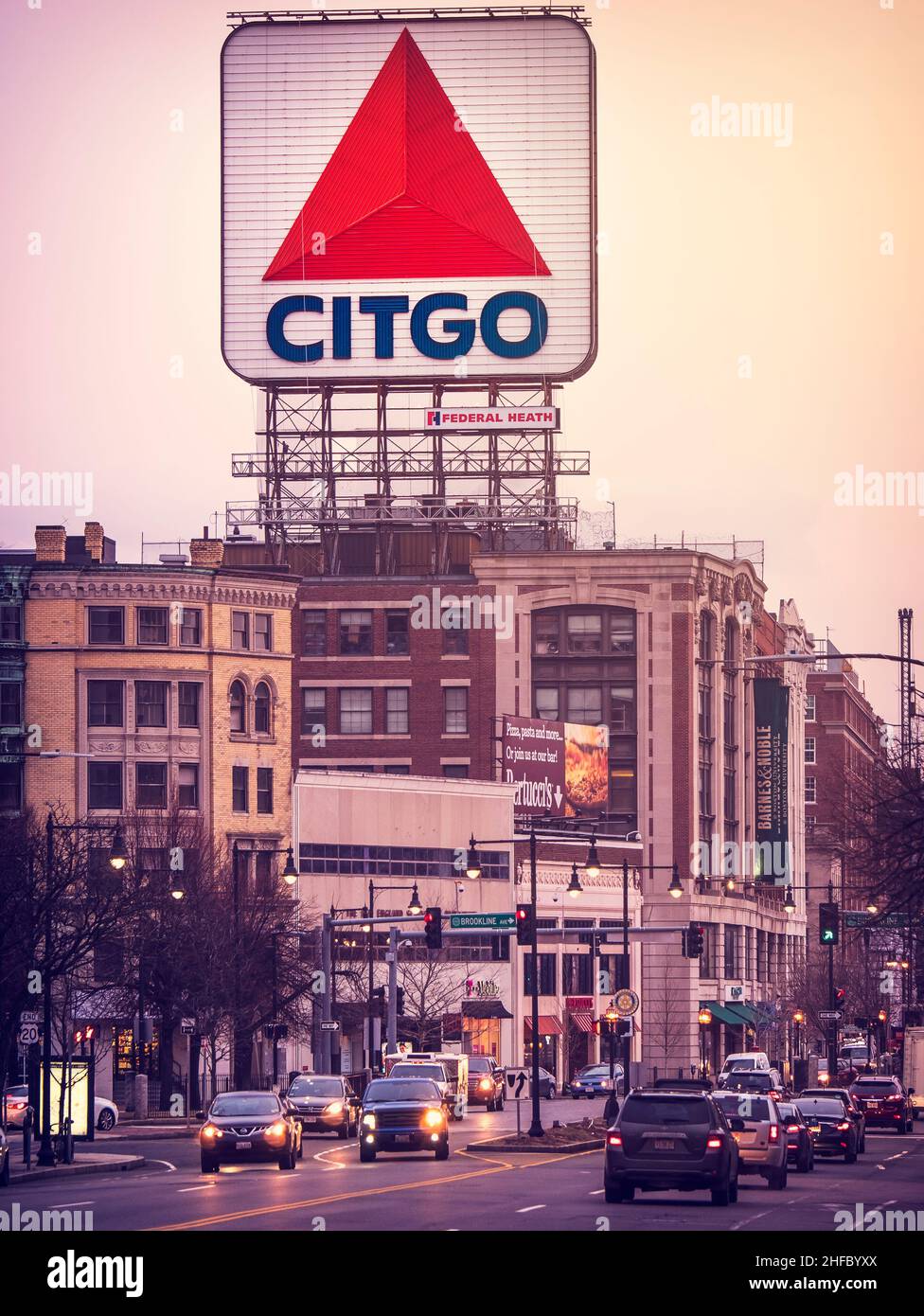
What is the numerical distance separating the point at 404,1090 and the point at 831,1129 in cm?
1004

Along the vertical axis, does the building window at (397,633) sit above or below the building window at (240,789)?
above

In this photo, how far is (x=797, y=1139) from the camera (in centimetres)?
4831

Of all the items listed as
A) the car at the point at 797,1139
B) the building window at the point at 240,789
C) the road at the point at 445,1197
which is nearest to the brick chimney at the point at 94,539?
the building window at the point at 240,789

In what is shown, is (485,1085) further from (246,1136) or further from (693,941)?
(246,1136)

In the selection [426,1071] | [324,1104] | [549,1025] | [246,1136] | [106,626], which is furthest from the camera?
[549,1025]

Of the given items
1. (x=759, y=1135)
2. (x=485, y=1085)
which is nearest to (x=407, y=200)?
(x=485, y=1085)

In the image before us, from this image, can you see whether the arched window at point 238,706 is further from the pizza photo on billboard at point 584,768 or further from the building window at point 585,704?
the building window at point 585,704

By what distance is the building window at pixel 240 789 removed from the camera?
101375mm

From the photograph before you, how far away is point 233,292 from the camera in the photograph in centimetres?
12512

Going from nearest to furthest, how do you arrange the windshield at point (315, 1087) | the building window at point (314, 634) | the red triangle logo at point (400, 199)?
the windshield at point (315, 1087)
the red triangle logo at point (400, 199)
the building window at point (314, 634)

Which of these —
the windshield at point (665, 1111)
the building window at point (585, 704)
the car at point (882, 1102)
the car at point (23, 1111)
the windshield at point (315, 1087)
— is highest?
the building window at point (585, 704)

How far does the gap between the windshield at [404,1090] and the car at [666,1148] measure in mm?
14364

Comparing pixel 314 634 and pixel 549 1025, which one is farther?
pixel 314 634
